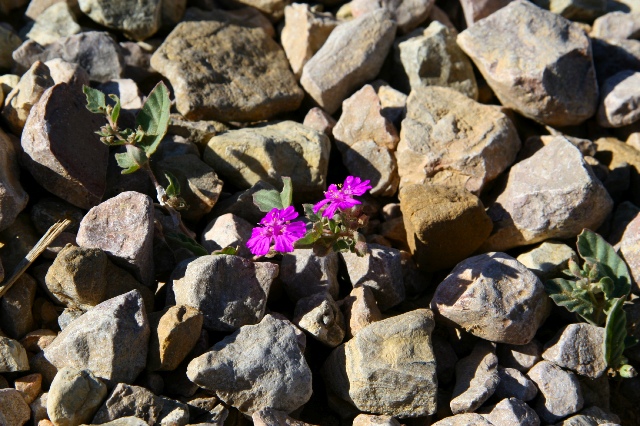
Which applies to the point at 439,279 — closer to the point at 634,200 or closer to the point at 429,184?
the point at 429,184

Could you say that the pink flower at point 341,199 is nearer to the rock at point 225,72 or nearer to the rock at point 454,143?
the rock at point 454,143

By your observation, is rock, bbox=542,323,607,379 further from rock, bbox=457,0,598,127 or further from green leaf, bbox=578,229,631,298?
rock, bbox=457,0,598,127

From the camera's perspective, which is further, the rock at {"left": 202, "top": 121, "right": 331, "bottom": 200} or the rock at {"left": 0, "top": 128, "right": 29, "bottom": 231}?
the rock at {"left": 202, "top": 121, "right": 331, "bottom": 200}

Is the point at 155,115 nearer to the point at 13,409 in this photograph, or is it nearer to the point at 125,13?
the point at 125,13

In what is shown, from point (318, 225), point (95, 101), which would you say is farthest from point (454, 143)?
point (95, 101)

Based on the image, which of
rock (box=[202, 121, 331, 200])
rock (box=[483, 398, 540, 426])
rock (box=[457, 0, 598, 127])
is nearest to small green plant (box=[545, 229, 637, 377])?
rock (box=[483, 398, 540, 426])

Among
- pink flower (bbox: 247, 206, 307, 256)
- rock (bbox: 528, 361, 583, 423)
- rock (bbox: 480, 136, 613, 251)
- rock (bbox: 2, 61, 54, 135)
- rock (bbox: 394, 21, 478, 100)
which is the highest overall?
rock (bbox: 2, 61, 54, 135)
